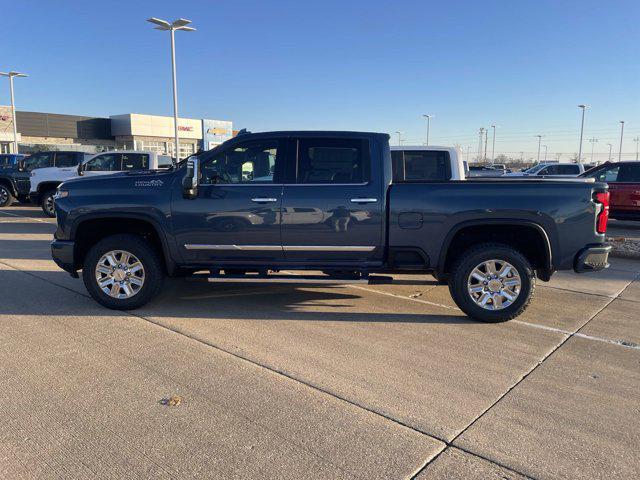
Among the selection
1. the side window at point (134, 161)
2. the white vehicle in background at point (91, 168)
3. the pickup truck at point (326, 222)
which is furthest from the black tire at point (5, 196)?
the pickup truck at point (326, 222)

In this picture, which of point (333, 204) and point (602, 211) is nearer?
point (602, 211)

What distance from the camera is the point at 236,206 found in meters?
5.52

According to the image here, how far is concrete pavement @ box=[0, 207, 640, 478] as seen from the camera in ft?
9.70

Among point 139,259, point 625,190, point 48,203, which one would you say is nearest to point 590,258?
point 139,259

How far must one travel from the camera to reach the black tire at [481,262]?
529 cm

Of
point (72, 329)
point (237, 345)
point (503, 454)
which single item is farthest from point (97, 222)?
point (503, 454)

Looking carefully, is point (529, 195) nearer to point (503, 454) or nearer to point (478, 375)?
point (478, 375)

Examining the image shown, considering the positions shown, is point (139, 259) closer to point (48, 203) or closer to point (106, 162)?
point (106, 162)

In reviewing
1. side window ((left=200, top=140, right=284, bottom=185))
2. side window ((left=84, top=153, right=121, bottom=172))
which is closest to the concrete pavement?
side window ((left=200, top=140, right=284, bottom=185))

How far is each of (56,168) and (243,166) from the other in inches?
477

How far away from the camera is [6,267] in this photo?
8180mm

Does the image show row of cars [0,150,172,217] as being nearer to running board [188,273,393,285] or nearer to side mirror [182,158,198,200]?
side mirror [182,158,198,200]

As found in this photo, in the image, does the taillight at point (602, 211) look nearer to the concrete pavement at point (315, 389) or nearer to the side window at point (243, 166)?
the concrete pavement at point (315, 389)

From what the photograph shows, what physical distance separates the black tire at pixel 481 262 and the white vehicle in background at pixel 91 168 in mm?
11311
